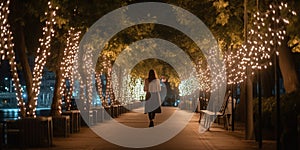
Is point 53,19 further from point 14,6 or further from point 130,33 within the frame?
point 130,33

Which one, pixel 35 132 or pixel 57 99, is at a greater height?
pixel 57 99

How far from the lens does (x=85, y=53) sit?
33.1 m

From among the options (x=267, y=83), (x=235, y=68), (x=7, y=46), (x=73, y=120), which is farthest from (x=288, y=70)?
(x=7, y=46)

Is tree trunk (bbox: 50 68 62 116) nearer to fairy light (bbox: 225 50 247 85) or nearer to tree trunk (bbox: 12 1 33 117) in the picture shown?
tree trunk (bbox: 12 1 33 117)

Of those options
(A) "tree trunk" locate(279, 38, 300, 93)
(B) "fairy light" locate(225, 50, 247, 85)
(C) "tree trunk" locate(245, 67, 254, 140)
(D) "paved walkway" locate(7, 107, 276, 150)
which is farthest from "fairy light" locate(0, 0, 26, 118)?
(A) "tree trunk" locate(279, 38, 300, 93)

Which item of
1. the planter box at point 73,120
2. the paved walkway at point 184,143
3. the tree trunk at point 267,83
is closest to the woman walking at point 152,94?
the paved walkway at point 184,143

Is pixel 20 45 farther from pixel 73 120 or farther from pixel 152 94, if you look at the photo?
pixel 152 94

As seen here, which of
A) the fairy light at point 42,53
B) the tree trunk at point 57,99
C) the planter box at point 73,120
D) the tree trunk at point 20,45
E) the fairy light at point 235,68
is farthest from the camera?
the fairy light at point 235,68

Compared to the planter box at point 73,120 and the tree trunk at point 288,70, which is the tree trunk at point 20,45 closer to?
the planter box at point 73,120

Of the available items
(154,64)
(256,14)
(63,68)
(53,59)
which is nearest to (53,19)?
(63,68)

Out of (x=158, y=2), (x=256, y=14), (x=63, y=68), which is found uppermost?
(x=158, y=2)

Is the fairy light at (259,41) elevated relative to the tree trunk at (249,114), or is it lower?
elevated

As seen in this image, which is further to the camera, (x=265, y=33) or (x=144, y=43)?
(x=144, y=43)

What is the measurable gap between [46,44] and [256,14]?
716 cm
